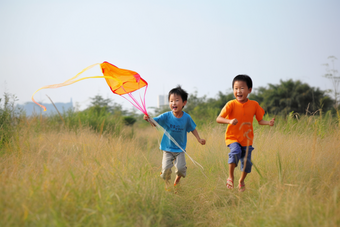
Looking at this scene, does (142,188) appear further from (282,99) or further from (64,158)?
(282,99)

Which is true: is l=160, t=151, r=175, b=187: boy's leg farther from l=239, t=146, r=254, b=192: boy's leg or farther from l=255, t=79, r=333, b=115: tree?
l=255, t=79, r=333, b=115: tree

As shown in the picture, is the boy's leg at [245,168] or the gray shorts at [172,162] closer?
the boy's leg at [245,168]

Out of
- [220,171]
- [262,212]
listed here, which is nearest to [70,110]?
[220,171]

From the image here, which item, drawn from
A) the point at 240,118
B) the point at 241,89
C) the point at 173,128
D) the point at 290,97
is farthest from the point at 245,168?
the point at 290,97

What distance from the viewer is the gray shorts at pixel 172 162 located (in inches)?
165

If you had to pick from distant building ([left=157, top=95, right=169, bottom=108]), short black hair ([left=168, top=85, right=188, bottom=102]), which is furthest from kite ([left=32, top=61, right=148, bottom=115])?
distant building ([left=157, top=95, right=169, bottom=108])

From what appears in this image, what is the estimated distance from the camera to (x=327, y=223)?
7.48 ft

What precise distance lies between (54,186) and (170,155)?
205cm

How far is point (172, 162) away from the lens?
4277mm

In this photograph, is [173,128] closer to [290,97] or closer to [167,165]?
[167,165]

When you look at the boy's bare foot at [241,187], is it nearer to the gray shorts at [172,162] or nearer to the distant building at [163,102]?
the gray shorts at [172,162]

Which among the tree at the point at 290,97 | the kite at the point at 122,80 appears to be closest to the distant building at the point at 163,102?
the tree at the point at 290,97

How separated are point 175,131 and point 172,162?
1.72 feet

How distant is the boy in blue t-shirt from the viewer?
13.8 ft
